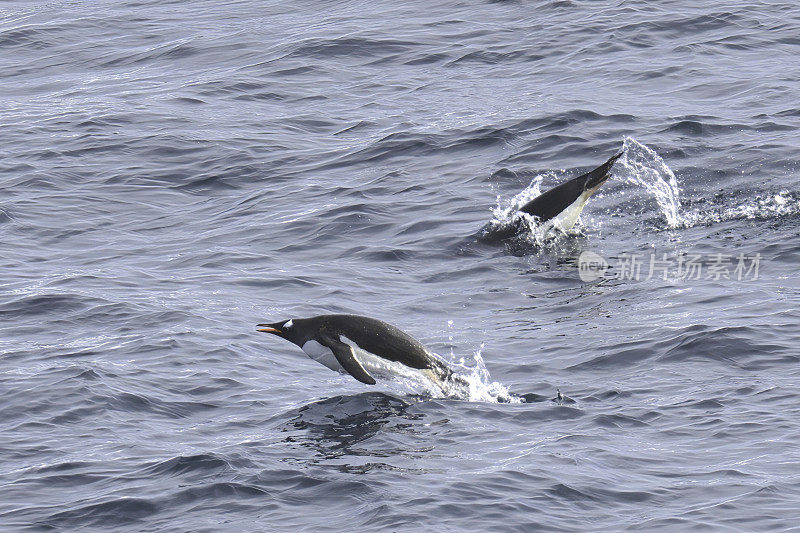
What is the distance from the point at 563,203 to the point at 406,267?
204cm

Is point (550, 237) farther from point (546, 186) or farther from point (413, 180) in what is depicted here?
point (413, 180)

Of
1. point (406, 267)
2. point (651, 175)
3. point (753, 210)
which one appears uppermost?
point (651, 175)

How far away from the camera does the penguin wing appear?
11.1m

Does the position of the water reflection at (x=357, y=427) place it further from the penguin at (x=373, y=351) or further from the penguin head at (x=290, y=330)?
the penguin head at (x=290, y=330)

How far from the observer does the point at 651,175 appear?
676 inches

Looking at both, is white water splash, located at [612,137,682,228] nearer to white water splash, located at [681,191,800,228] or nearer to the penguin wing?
white water splash, located at [681,191,800,228]

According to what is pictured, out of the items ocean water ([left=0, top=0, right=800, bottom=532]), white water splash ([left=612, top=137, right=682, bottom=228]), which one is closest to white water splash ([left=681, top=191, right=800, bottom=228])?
ocean water ([left=0, top=0, right=800, bottom=532])

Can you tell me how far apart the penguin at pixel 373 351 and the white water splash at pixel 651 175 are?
5.19 m

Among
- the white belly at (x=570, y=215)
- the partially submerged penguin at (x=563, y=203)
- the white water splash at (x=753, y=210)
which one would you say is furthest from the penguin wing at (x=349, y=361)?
the white water splash at (x=753, y=210)

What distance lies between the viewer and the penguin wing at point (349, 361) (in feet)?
36.3

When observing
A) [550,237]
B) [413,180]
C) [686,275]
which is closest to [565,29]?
[413,180]

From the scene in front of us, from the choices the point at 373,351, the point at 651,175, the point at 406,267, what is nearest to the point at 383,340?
the point at 373,351

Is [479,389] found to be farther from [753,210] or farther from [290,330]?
[753,210]

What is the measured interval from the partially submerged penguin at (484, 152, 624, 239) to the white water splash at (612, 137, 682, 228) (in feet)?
2.88
